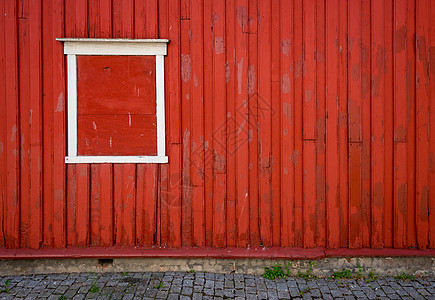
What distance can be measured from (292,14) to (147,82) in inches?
80.6

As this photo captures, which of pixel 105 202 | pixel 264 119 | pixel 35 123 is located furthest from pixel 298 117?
pixel 35 123

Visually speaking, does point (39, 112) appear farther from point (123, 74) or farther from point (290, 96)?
point (290, 96)

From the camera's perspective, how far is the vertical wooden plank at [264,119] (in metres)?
3.84

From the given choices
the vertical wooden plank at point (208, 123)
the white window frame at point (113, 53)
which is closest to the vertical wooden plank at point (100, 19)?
the white window frame at point (113, 53)

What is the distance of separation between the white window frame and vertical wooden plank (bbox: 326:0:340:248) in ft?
6.84

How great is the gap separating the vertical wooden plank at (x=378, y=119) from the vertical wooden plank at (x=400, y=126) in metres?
0.16

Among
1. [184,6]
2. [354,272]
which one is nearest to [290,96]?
[184,6]

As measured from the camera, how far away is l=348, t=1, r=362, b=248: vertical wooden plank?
3.84 metres

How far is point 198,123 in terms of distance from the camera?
12.7 ft

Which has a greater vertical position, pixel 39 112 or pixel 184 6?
pixel 184 6

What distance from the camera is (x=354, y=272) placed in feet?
12.6

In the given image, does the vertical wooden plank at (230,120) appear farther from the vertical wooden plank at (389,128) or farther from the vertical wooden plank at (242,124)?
the vertical wooden plank at (389,128)

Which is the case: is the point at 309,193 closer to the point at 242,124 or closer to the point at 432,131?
the point at 242,124

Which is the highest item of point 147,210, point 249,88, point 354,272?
A: point 249,88
